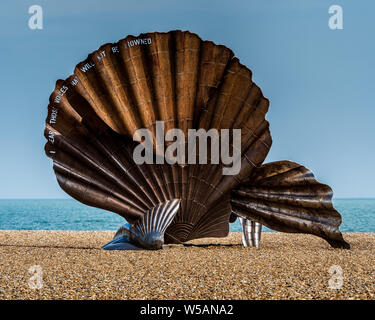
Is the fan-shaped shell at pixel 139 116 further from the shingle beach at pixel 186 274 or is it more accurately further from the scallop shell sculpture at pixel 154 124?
the shingle beach at pixel 186 274

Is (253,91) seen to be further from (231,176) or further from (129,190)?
(129,190)

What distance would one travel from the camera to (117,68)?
237 inches

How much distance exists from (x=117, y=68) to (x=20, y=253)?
117 inches

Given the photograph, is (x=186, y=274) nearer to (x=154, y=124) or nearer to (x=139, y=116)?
(x=154, y=124)

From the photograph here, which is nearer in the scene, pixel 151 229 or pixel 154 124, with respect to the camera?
pixel 151 229

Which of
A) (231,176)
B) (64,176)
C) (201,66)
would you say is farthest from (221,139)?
(64,176)

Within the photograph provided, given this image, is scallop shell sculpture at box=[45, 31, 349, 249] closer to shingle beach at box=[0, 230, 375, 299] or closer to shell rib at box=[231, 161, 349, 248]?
shell rib at box=[231, 161, 349, 248]

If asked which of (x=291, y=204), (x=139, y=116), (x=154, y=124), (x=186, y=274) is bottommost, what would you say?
(x=186, y=274)

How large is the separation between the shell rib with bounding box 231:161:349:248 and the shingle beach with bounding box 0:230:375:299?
571 mm

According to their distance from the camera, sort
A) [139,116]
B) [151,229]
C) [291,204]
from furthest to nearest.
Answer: [291,204] < [139,116] < [151,229]

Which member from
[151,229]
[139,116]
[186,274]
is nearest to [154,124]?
[139,116]

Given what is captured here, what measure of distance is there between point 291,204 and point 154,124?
7.95ft

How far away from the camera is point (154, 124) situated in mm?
5992
